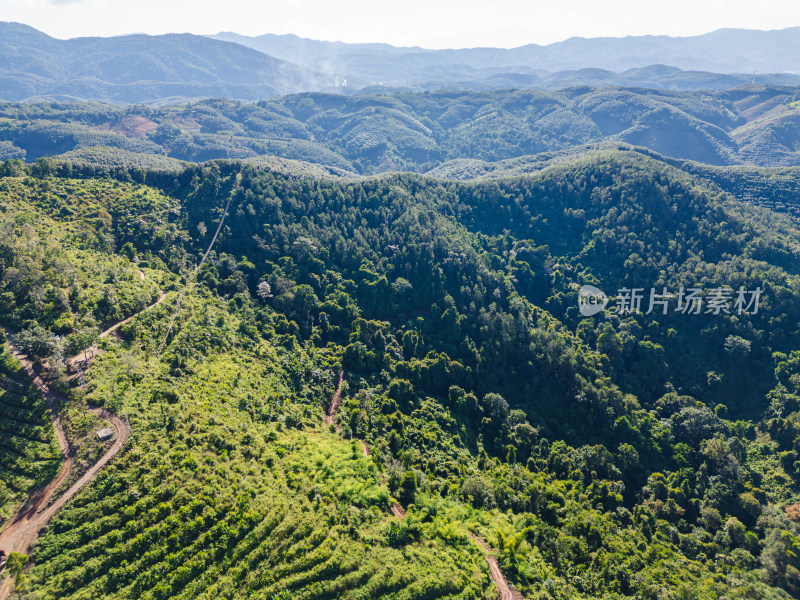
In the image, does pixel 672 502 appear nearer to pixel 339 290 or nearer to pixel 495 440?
pixel 495 440

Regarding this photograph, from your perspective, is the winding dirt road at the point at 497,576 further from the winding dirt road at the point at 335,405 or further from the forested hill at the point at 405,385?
the winding dirt road at the point at 335,405

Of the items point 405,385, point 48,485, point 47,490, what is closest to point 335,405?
point 405,385

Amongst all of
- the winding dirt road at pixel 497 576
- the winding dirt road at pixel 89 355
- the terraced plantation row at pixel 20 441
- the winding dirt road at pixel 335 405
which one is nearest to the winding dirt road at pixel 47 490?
the terraced plantation row at pixel 20 441

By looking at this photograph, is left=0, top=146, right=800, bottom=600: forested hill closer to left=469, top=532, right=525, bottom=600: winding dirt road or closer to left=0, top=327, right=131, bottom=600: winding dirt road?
left=469, top=532, right=525, bottom=600: winding dirt road

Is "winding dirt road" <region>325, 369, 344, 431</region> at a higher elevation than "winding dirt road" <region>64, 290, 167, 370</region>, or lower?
lower

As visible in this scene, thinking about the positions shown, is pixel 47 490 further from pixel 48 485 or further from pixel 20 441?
pixel 20 441

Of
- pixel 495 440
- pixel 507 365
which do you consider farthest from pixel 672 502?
pixel 507 365

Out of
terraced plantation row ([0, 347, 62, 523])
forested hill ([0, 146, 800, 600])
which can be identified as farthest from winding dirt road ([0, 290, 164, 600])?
forested hill ([0, 146, 800, 600])

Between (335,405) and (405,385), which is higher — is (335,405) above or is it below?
below
